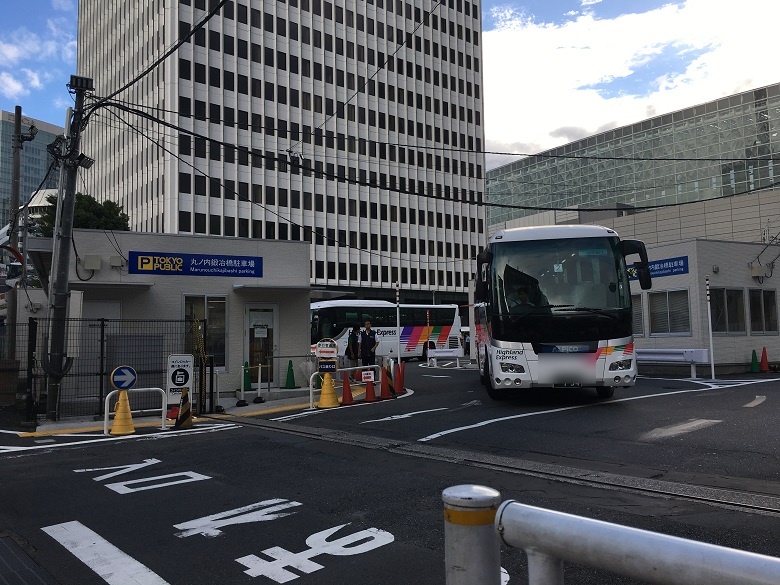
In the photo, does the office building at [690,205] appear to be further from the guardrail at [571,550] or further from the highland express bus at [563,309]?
the guardrail at [571,550]

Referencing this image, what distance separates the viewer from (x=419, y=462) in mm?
8039

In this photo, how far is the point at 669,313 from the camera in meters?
22.3

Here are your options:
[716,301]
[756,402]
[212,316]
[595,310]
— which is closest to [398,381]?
[212,316]

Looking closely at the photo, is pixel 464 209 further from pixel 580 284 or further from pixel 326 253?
pixel 580 284

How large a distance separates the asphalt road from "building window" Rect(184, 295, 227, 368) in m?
5.35

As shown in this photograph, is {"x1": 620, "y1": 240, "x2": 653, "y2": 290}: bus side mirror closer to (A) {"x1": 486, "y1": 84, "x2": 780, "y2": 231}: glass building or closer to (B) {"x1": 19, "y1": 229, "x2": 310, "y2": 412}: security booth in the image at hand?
(B) {"x1": 19, "y1": 229, "x2": 310, "y2": 412}: security booth

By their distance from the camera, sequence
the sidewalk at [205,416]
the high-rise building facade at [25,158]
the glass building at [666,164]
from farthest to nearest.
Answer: the glass building at [666,164]
the high-rise building facade at [25,158]
the sidewalk at [205,416]

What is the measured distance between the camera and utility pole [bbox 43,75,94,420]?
43.2 feet

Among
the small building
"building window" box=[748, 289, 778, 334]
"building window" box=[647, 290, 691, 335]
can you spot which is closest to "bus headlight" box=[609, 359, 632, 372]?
the small building

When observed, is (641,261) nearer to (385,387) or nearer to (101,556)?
(385,387)

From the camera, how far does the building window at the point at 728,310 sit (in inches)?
843

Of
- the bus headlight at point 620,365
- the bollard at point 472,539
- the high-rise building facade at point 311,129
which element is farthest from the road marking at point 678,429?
the high-rise building facade at point 311,129

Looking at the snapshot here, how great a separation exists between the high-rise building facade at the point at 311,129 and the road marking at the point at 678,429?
43.4 metres

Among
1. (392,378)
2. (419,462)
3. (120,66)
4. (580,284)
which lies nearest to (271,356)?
(392,378)
